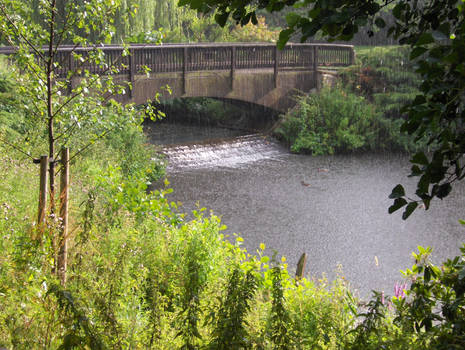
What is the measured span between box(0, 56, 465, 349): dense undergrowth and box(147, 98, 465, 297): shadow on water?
7.22ft

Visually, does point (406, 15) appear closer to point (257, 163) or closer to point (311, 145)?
point (257, 163)

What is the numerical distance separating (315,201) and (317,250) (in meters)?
2.89

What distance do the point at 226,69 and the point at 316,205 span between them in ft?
22.4

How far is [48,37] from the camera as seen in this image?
5.35 metres

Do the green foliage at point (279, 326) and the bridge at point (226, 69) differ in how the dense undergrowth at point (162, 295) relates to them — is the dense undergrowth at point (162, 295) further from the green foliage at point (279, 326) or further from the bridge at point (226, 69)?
the bridge at point (226, 69)

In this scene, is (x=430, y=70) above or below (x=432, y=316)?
above

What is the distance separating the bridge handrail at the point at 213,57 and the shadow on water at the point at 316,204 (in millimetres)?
2193

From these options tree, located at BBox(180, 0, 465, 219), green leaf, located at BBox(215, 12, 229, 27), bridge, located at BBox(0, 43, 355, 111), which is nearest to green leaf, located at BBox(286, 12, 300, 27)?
tree, located at BBox(180, 0, 465, 219)

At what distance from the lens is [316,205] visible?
477 inches

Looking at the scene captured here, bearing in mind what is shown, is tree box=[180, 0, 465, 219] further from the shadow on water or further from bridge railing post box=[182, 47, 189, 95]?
bridge railing post box=[182, 47, 189, 95]

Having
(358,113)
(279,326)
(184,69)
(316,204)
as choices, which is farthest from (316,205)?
(279,326)

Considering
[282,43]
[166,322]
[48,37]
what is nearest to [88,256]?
[166,322]

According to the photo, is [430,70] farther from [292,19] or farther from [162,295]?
[162,295]

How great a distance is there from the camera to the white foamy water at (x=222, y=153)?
1519 cm
